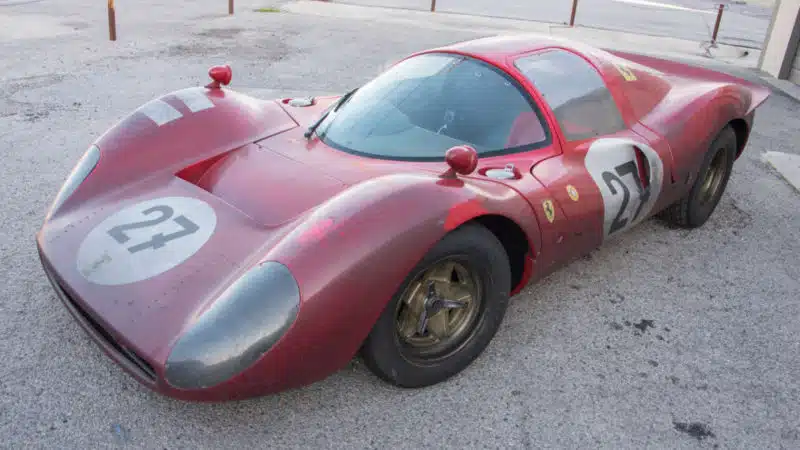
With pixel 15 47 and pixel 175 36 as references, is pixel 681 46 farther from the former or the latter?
pixel 15 47

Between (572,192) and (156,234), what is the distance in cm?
171

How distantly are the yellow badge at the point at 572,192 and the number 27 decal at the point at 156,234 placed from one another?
154 cm

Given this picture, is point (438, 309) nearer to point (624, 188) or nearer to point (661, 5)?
point (624, 188)

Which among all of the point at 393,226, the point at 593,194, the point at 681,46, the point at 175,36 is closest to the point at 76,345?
the point at 393,226

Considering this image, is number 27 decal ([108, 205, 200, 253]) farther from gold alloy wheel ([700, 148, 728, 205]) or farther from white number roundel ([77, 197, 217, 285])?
gold alloy wheel ([700, 148, 728, 205])

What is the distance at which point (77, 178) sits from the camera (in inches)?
A: 110

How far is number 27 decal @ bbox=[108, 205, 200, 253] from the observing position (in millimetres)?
2348

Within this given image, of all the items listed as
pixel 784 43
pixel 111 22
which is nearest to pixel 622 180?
pixel 784 43

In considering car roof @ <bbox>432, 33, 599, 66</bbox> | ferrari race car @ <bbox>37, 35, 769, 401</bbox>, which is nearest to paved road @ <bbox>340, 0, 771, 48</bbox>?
car roof @ <bbox>432, 33, 599, 66</bbox>

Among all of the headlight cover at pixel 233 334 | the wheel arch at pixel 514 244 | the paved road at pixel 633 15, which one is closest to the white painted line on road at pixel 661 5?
the paved road at pixel 633 15

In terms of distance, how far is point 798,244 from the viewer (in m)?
3.82

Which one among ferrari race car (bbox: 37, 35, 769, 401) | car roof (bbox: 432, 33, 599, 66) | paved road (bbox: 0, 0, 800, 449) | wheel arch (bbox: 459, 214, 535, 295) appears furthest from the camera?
car roof (bbox: 432, 33, 599, 66)

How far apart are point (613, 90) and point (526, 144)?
80 centimetres

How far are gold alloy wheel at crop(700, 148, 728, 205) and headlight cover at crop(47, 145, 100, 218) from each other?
3334 mm
